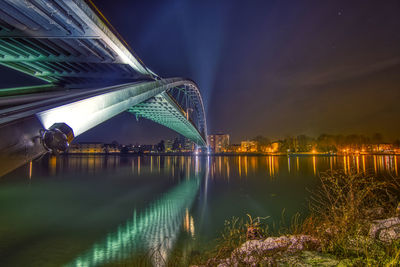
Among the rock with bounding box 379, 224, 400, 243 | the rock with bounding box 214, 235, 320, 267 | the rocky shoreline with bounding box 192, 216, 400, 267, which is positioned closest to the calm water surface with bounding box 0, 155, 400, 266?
the rock with bounding box 214, 235, 320, 267

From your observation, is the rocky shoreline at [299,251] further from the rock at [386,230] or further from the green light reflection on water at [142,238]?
the green light reflection on water at [142,238]

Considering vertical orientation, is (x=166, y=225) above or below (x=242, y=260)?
below

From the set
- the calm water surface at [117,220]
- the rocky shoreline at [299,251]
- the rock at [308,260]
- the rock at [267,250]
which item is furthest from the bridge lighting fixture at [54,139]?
the rock at [308,260]

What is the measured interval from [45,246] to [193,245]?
3.57 meters

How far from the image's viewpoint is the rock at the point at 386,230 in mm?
3509

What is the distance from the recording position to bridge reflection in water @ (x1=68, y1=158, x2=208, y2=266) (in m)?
4.91

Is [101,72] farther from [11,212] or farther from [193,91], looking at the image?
[193,91]

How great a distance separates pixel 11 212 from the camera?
842 centimetres

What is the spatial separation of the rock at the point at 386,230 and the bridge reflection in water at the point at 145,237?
12.2 feet

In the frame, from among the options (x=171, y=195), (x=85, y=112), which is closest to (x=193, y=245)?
(x=85, y=112)

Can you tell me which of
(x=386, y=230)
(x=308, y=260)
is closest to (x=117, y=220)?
(x=308, y=260)

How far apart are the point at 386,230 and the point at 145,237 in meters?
5.24

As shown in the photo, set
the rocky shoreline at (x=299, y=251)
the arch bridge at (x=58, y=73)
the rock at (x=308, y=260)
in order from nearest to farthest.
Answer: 1. the rock at (x=308, y=260)
2. the rocky shoreline at (x=299, y=251)
3. the arch bridge at (x=58, y=73)

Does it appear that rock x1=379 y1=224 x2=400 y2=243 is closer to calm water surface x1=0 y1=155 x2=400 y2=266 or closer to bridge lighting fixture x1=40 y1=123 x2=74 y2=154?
calm water surface x1=0 y1=155 x2=400 y2=266
